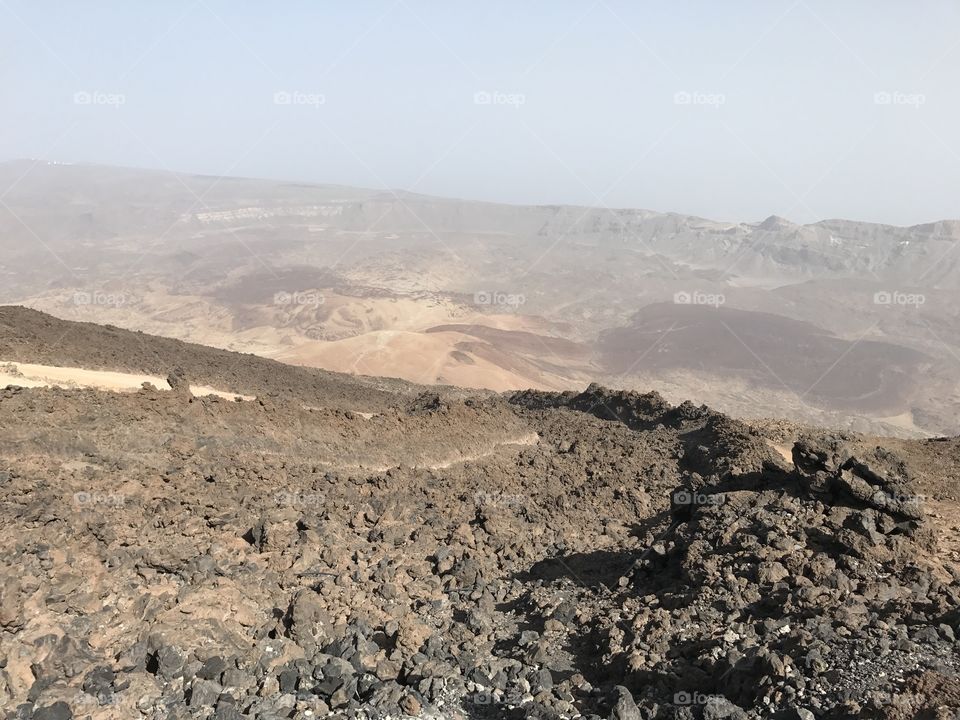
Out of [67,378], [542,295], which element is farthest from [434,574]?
[542,295]

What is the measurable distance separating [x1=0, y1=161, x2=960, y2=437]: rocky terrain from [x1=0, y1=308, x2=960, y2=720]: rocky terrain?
Answer: 19845 mm

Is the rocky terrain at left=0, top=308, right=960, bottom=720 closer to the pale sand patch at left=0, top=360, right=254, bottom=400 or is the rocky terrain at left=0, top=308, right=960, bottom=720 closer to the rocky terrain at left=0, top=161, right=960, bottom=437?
the pale sand patch at left=0, top=360, right=254, bottom=400

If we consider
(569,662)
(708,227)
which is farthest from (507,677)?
(708,227)

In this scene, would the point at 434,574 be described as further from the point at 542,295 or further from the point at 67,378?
the point at 542,295

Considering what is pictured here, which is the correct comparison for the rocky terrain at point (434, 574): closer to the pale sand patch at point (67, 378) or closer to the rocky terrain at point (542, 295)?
the pale sand patch at point (67, 378)

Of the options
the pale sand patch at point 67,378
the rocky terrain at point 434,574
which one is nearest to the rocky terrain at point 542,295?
the pale sand patch at point 67,378

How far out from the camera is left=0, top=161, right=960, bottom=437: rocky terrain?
3934cm

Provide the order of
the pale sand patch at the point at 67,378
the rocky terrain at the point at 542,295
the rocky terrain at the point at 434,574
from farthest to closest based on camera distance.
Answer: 1. the rocky terrain at the point at 542,295
2. the pale sand patch at the point at 67,378
3. the rocky terrain at the point at 434,574

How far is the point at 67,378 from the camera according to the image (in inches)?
581

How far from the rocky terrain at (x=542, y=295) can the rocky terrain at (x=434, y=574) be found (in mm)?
19845

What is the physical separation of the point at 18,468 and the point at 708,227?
10524 cm

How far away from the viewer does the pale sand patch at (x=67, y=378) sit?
14236 mm

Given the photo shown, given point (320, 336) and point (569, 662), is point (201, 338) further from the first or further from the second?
point (569, 662)

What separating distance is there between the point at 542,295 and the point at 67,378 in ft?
165
